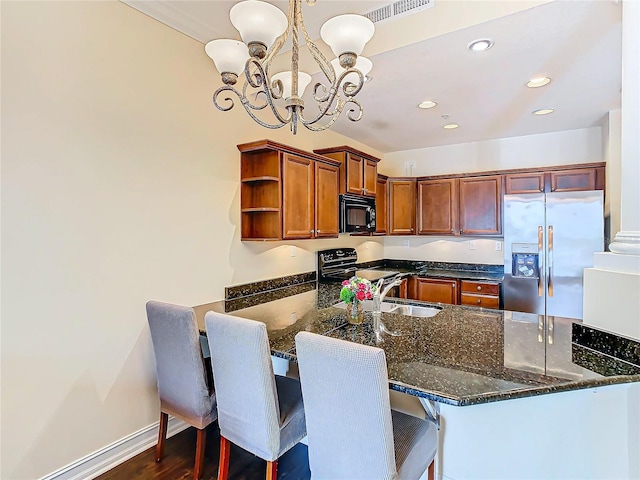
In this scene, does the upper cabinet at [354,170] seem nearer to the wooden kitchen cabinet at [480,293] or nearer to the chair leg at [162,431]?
the wooden kitchen cabinet at [480,293]

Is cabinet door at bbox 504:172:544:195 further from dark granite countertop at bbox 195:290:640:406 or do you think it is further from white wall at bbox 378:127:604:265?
dark granite countertop at bbox 195:290:640:406

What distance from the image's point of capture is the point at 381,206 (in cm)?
478

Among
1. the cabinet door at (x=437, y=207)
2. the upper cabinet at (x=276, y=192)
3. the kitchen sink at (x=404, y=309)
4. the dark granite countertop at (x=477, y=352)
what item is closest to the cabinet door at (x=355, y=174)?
the upper cabinet at (x=276, y=192)

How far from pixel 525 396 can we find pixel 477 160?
13.8ft

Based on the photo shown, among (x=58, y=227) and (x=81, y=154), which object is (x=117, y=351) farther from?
(x=81, y=154)

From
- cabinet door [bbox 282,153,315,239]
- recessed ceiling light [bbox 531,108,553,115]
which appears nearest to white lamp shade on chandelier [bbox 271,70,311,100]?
cabinet door [bbox 282,153,315,239]

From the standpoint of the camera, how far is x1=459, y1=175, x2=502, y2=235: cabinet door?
14.3 ft

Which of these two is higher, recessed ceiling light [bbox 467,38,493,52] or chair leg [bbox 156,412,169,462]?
recessed ceiling light [bbox 467,38,493,52]

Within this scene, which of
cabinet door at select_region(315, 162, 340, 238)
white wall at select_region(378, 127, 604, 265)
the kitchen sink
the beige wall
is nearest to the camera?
the beige wall

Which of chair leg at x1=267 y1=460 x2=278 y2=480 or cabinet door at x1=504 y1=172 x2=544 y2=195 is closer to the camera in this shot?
chair leg at x1=267 y1=460 x2=278 y2=480

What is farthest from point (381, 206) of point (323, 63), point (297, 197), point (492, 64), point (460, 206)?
point (323, 63)

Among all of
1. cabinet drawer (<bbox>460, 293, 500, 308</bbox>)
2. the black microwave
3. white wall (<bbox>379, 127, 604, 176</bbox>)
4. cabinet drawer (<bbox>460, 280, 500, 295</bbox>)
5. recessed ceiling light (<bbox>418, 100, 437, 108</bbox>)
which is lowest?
cabinet drawer (<bbox>460, 293, 500, 308</bbox>)

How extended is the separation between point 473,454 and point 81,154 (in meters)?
2.54

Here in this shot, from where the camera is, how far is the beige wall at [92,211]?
1741mm
